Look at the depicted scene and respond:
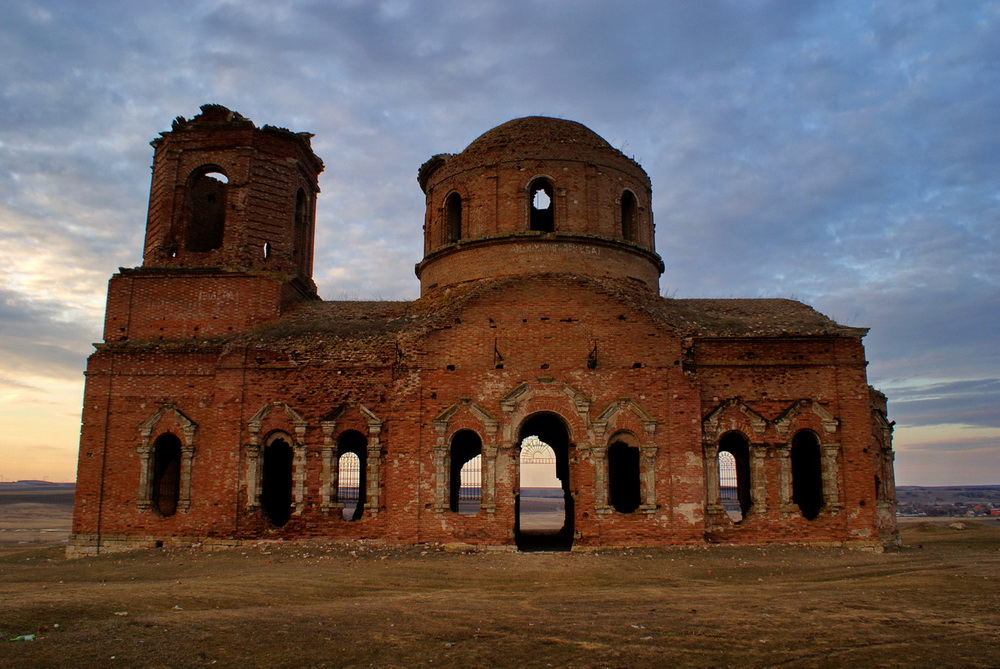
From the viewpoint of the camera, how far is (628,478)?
782 inches

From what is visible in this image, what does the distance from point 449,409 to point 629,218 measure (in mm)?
9046

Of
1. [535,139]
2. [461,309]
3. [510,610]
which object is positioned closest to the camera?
[510,610]

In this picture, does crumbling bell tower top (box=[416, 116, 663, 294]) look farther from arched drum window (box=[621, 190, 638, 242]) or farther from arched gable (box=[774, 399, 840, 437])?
arched gable (box=[774, 399, 840, 437])

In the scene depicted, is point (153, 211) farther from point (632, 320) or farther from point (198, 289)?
point (632, 320)

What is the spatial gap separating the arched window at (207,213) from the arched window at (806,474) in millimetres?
17226

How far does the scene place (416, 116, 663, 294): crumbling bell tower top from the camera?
66.7 feet

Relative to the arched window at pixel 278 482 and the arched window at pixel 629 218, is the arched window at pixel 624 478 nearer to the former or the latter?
the arched window at pixel 629 218

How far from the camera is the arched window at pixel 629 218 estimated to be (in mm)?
21594

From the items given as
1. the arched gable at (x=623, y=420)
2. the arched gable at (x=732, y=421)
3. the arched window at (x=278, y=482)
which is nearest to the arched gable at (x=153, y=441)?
the arched window at (x=278, y=482)

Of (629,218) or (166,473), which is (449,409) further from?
(629,218)

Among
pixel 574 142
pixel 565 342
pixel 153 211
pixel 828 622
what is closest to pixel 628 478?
pixel 565 342

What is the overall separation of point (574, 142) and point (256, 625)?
16456 millimetres

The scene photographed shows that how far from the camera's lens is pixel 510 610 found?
30.8ft

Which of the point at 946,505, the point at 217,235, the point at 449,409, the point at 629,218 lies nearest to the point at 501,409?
the point at 449,409
